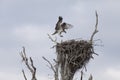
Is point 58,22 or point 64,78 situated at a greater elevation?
point 58,22

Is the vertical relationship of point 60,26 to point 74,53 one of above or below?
above

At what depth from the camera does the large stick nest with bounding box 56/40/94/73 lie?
29.9 meters

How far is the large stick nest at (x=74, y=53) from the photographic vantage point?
29.9 metres

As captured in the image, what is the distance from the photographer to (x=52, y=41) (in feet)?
98.5

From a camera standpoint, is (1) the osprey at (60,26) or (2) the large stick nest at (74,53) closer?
(2) the large stick nest at (74,53)

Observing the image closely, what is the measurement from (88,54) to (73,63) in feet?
2.12

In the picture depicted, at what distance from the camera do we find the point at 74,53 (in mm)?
30031

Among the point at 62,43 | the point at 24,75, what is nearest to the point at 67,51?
the point at 62,43

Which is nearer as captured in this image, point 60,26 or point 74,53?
point 74,53

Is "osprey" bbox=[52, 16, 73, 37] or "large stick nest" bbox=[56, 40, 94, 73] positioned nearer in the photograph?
"large stick nest" bbox=[56, 40, 94, 73]

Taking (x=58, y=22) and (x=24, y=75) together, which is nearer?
(x=24, y=75)

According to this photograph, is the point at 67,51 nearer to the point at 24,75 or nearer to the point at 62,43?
the point at 62,43

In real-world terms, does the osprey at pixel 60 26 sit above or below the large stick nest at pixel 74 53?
above

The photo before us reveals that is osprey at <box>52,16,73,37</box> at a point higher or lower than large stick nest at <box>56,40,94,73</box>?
higher
